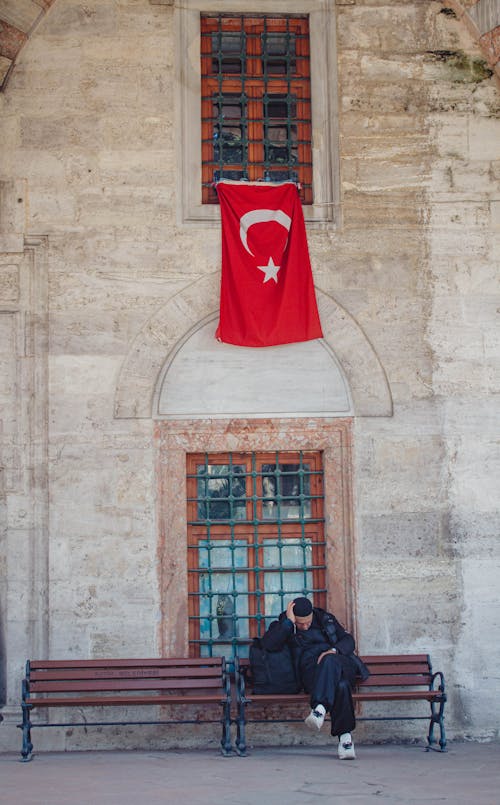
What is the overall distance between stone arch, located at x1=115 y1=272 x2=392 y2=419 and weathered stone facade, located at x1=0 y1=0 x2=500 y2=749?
0.02 metres

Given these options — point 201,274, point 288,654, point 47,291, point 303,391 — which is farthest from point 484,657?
point 47,291

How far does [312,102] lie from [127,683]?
222 inches

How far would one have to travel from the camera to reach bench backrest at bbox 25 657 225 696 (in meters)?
10.2

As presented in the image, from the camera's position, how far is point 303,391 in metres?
11.1

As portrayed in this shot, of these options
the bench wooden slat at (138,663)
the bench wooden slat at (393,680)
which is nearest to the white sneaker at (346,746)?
the bench wooden slat at (393,680)

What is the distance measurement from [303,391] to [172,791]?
13.2 feet

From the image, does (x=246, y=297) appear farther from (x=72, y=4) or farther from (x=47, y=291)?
(x=72, y=4)

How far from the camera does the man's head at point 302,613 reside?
1017 centimetres

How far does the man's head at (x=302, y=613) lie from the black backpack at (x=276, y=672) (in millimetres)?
223

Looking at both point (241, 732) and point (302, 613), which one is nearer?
point (241, 732)

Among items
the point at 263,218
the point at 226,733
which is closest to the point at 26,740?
the point at 226,733

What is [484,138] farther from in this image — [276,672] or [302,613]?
[276,672]

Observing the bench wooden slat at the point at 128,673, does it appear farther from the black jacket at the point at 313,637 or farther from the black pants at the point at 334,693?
the black pants at the point at 334,693

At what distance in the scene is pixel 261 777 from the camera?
8938 millimetres
